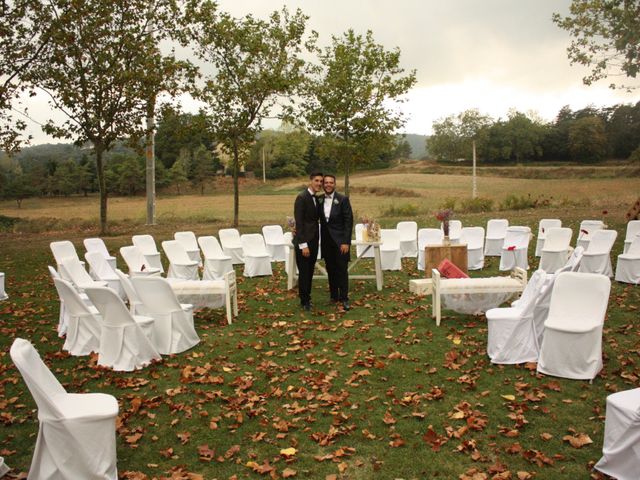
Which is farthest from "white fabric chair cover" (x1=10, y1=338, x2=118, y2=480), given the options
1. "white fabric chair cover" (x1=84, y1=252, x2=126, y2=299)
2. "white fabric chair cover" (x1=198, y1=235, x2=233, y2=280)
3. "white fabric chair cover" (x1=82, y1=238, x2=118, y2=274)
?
"white fabric chair cover" (x1=82, y1=238, x2=118, y2=274)

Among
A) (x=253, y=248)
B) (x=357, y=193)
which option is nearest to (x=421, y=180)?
(x=357, y=193)

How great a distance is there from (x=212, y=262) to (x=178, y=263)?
857 mm

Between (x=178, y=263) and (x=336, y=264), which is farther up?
(x=336, y=264)

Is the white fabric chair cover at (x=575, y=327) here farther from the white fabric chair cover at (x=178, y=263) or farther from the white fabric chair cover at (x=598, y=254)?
the white fabric chair cover at (x=178, y=263)

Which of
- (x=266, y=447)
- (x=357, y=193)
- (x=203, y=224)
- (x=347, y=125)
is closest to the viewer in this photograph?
(x=266, y=447)

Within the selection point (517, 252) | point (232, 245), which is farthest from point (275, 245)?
point (517, 252)

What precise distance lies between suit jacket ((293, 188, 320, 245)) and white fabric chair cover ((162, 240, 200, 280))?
428 centimetres

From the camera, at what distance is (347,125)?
2473 centimetres

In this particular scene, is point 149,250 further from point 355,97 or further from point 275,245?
point 355,97

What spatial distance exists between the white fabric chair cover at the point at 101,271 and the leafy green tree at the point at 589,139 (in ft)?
187

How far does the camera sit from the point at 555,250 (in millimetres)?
13516

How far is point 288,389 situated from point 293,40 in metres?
19.1

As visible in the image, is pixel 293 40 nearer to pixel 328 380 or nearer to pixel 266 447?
pixel 328 380

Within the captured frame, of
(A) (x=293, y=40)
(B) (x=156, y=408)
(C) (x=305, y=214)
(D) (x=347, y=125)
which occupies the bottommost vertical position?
(B) (x=156, y=408)
